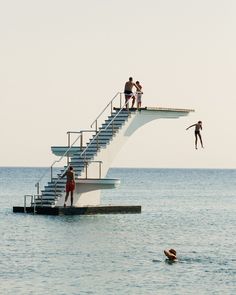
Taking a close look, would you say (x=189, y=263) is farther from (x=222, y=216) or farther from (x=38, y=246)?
(x=222, y=216)

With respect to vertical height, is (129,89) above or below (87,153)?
above

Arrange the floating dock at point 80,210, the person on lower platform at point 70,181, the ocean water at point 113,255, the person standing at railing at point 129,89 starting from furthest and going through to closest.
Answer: the person standing at railing at point 129,89
the floating dock at point 80,210
the person on lower platform at point 70,181
the ocean water at point 113,255

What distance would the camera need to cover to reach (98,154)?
58.1 m

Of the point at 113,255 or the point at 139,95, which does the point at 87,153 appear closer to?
the point at 139,95

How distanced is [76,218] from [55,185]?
79.4 inches

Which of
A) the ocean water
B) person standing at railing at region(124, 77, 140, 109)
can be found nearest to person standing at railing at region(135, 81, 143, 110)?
person standing at railing at region(124, 77, 140, 109)

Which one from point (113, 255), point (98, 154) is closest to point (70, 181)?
point (98, 154)

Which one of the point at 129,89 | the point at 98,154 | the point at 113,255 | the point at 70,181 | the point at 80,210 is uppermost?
the point at 129,89

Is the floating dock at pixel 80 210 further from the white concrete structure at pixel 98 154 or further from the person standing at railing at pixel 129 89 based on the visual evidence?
the person standing at railing at pixel 129 89

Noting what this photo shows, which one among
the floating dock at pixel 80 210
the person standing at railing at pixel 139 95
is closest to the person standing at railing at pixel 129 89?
the person standing at railing at pixel 139 95

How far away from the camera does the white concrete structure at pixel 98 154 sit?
56719mm

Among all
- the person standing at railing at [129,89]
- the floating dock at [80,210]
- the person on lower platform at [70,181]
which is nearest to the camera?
the person on lower platform at [70,181]

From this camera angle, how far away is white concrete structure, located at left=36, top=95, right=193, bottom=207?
56719 mm

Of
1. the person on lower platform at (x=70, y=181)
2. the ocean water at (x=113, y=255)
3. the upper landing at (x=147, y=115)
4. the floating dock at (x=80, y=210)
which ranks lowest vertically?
the ocean water at (x=113, y=255)
